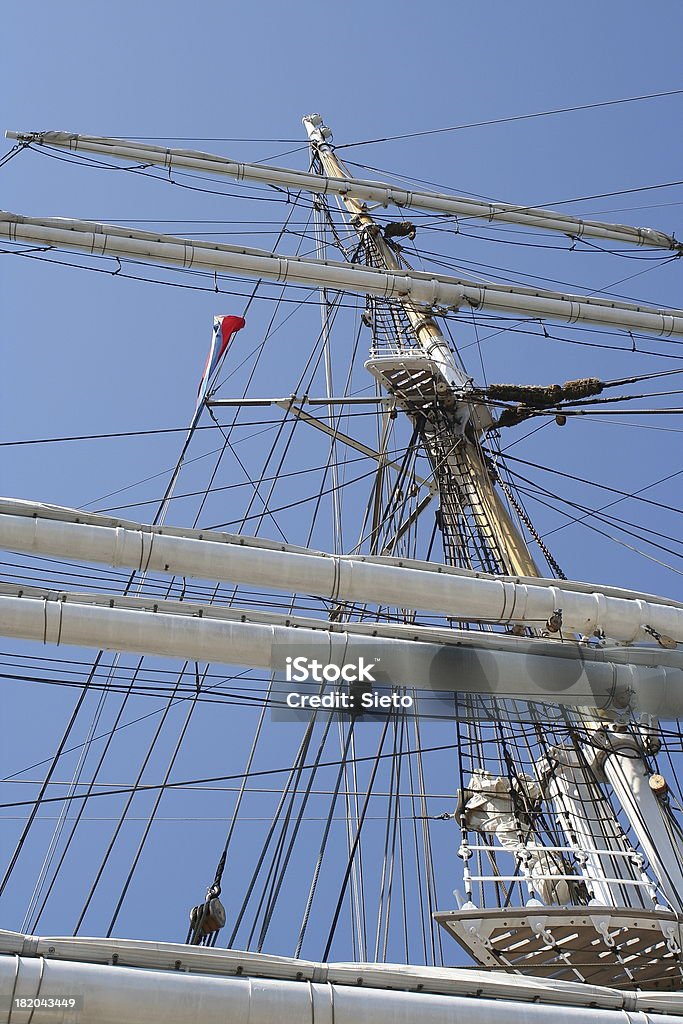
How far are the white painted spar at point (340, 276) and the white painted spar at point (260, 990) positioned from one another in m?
10.8

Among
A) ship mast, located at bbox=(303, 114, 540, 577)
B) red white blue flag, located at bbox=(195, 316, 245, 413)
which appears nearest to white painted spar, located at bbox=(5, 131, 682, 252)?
ship mast, located at bbox=(303, 114, 540, 577)

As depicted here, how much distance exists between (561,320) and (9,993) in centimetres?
1274

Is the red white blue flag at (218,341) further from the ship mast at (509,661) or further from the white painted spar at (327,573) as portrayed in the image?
the white painted spar at (327,573)

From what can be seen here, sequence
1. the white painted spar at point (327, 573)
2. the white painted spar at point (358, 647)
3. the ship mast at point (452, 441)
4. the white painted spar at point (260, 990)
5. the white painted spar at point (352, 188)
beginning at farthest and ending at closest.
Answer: the white painted spar at point (352, 188) < the ship mast at point (452, 441) < the white painted spar at point (327, 573) < the white painted spar at point (358, 647) < the white painted spar at point (260, 990)

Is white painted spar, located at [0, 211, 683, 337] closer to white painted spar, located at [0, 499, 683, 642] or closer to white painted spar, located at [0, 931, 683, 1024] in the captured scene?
white painted spar, located at [0, 499, 683, 642]

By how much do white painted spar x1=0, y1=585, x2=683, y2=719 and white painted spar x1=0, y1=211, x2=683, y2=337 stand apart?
747cm

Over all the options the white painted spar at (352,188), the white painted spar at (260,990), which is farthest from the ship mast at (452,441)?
the white painted spar at (260,990)

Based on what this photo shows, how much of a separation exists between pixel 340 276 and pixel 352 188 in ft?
14.8

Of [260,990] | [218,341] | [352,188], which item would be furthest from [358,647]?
[352,188]

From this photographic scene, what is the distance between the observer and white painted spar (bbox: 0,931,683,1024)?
573 cm

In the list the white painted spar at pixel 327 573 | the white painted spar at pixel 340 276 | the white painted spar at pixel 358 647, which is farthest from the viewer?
the white painted spar at pixel 340 276

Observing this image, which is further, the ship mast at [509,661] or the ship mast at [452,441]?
the ship mast at [452,441]

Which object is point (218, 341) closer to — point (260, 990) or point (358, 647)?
point (358, 647)

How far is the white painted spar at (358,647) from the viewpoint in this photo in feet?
28.2
